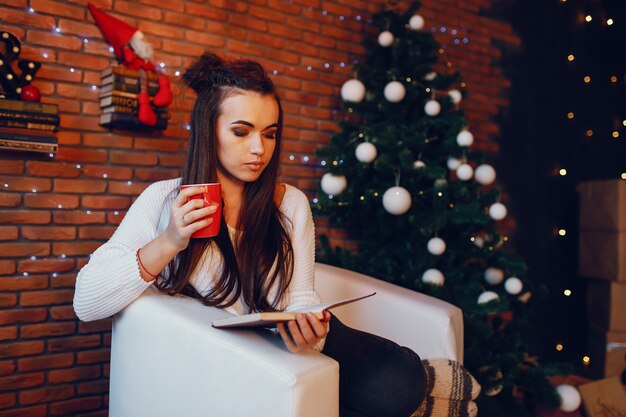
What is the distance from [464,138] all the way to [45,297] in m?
1.97

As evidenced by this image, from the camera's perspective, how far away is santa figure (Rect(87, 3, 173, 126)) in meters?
2.13

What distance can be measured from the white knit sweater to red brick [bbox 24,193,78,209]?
723 millimetres

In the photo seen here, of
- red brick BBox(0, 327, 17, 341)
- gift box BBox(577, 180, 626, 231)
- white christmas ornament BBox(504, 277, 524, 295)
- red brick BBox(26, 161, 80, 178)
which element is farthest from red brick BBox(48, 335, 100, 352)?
gift box BBox(577, 180, 626, 231)

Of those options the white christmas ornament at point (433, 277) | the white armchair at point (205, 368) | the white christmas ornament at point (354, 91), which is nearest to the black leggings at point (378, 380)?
the white armchair at point (205, 368)

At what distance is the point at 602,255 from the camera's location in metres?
3.24

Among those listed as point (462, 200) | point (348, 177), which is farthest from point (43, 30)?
point (462, 200)

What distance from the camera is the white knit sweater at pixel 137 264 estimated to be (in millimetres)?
1383

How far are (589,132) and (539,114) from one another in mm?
342

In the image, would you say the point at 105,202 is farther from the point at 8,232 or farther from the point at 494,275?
the point at 494,275

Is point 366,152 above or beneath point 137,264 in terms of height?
above

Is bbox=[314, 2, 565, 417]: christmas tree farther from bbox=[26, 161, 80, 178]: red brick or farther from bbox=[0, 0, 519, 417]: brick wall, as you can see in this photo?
bbox=[26, 161, 80, 178]: red brick

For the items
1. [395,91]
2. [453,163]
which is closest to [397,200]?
[453,163]

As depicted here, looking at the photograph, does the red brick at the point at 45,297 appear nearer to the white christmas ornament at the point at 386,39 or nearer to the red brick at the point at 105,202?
the red brick at the point at 105,202

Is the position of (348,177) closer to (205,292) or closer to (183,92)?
(183,92)
